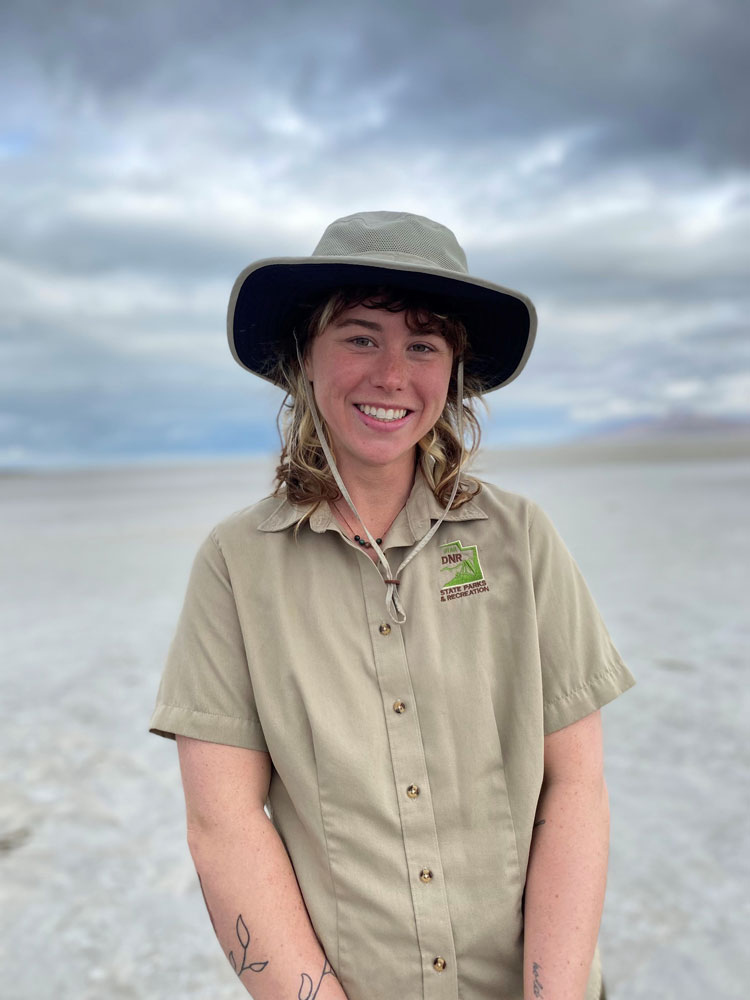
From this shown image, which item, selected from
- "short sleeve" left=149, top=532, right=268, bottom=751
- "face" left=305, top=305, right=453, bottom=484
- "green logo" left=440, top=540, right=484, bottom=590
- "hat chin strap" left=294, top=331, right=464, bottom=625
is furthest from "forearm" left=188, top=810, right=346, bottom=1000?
"face" left=305, top=305, right=453, bottom=484

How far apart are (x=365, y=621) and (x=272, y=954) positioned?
0.58 meters

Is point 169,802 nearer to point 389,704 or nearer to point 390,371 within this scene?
point 389,704

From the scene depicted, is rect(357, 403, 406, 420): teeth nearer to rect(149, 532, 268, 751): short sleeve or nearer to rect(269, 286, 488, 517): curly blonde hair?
rect(269, 286, 488, 517): curly blonde hair

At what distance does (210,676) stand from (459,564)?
19.1 inches

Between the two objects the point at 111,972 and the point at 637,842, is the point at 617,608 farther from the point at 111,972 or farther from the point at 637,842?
the point at 111,972

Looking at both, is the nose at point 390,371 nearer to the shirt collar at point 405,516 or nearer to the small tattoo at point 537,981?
the shirt collar at point 405,516

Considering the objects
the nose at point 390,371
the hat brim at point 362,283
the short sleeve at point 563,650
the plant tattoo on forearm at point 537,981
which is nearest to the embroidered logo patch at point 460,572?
the short sleeve at point 563,650

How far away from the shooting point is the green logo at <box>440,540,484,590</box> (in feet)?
5.03

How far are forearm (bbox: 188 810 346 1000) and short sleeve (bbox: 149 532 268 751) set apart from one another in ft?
0.55

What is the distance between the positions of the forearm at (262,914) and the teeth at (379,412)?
2.40 feet

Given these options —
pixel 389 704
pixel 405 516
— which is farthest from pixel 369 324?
pixel 389 704

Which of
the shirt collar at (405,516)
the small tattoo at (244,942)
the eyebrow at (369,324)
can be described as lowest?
the small tattoo at (244,942)

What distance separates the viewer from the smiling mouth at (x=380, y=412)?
5.04ft

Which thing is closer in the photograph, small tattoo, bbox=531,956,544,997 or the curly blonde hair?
small tattoo, bbox=531,956,544,997
